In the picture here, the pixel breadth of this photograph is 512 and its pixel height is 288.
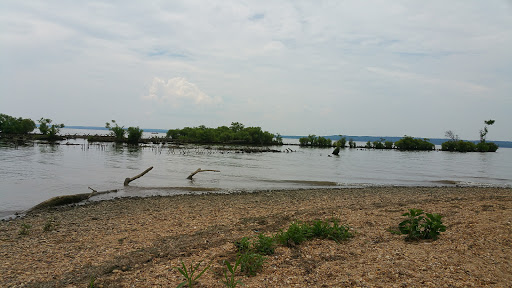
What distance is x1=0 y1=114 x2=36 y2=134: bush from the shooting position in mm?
100125

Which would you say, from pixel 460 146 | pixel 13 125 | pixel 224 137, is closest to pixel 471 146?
pixel 460 146

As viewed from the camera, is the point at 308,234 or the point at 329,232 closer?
the point at 308,234

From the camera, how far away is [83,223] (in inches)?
434

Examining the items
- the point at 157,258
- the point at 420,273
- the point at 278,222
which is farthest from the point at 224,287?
the point at 278,222

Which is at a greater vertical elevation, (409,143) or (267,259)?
(409,143)

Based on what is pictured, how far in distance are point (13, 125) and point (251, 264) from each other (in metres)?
124

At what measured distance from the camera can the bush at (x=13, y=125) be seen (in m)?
100

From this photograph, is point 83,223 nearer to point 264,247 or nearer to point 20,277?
point 20,277

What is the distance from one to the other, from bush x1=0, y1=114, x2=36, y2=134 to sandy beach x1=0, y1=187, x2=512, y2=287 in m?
113

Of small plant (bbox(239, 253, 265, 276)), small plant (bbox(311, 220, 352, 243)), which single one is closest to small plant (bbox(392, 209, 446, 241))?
small plant (bbox(311, 220, 352, 243))

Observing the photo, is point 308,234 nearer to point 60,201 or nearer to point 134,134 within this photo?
point 60,201

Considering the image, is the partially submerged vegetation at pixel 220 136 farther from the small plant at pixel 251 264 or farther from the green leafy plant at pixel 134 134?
Answer: the small plant at pixel 251 264

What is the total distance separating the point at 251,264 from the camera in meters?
5.68

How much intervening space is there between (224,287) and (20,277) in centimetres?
424
